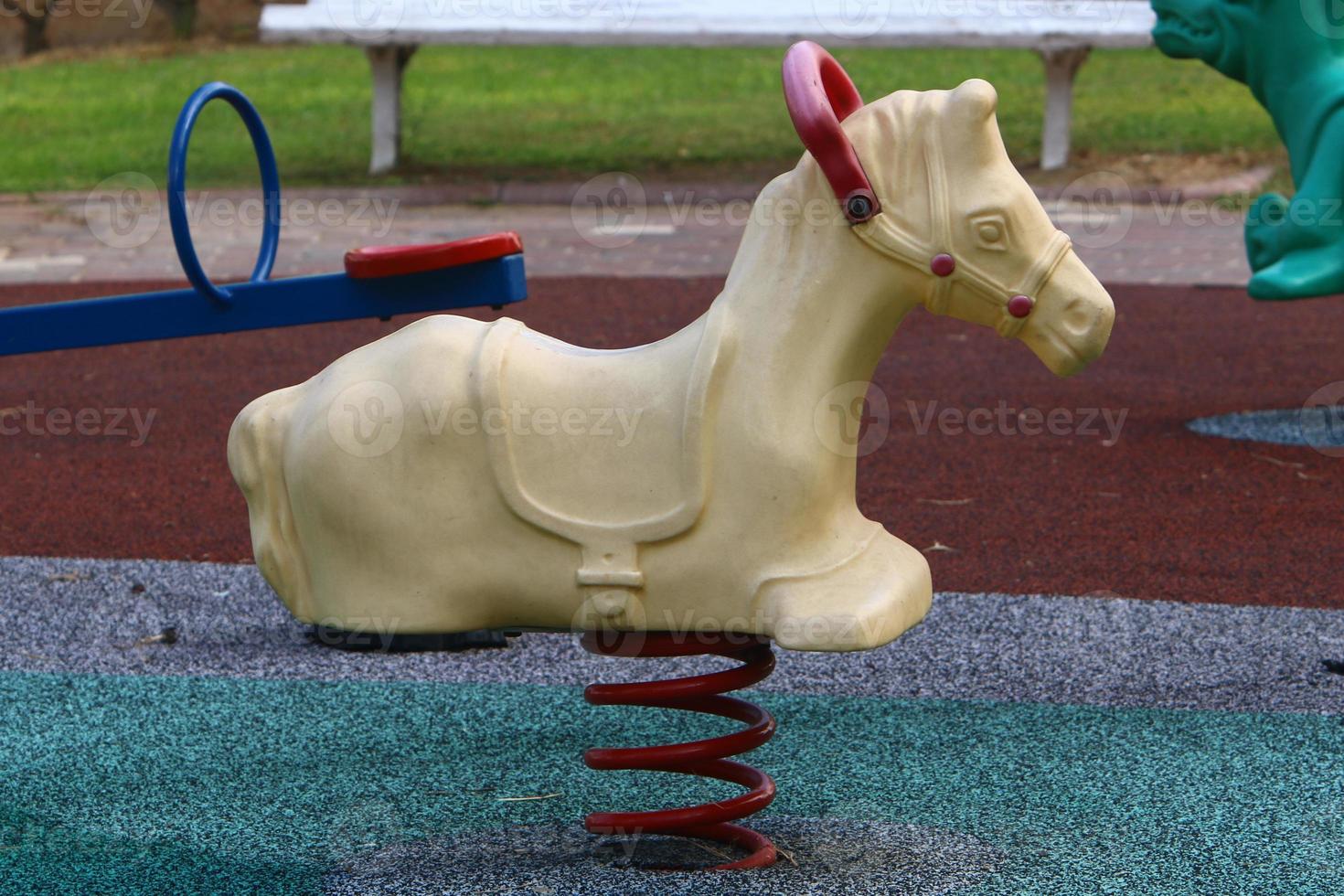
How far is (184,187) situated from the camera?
2.54 m

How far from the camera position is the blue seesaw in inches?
98.1

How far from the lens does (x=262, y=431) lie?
2418 mm

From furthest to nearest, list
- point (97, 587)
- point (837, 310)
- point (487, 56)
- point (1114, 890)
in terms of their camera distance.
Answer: point (487, 56) → point (97, 587) → point (1114, 890) → point (837, 310)

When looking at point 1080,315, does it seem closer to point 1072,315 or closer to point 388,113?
point 1072,315

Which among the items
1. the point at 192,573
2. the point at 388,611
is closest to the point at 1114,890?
the point at 388,611

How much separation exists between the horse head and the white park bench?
7.72 metres

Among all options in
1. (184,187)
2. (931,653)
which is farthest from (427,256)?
(931,653)

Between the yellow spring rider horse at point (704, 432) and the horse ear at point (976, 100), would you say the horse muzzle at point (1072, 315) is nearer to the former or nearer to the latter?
the yellow spring rider horse at point (704, 432)

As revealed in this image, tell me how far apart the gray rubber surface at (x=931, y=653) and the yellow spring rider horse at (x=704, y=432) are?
109cm

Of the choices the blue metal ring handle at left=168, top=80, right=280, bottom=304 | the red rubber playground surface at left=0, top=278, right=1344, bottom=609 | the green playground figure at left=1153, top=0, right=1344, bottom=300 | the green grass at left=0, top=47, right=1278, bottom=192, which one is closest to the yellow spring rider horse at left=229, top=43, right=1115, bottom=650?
the blue metal ring handle at left=168, top=80, right=280, bottom=304

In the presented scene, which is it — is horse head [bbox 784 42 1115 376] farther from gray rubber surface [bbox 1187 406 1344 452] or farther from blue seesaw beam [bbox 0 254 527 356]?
gray rubber surface [bbox 1187 406 1344 452]

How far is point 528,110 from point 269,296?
10.8 meters

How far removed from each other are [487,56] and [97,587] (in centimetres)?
1321

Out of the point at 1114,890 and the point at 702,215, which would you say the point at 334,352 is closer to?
the point at 702,215
